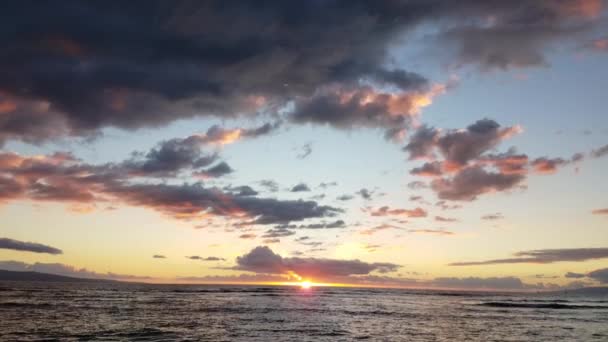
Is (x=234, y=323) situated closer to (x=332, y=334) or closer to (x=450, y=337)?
(x=332, y=334)

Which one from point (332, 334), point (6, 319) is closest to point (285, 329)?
point (332, 334)

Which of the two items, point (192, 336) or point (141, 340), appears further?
point (192, 336)

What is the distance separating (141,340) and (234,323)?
17327mm

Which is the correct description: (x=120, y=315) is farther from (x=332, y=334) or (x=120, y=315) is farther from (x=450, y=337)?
(x=450, y=337)

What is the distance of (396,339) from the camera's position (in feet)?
140

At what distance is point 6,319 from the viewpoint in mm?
49500

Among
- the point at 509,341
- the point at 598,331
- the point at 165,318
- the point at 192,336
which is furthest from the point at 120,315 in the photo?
the point at 598,331

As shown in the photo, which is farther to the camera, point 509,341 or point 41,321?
point 41,321

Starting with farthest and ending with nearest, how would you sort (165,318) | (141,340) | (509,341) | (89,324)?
1. (165,318)
2. (89,324)
3. (509,341)
4. (141,340)

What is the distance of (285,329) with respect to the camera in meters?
48.1

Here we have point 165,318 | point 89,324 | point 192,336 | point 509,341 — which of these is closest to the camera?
point 192,336

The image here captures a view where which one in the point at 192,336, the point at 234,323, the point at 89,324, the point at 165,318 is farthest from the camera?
the point at 165,318

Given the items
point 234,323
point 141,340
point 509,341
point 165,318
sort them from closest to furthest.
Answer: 1. point 141,340
2. point 509,341
3. point 234,323
4. point 165,318

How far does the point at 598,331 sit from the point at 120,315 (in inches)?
2320
